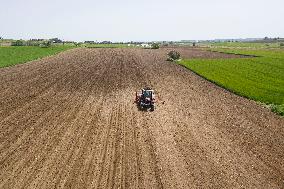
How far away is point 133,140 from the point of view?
19938mm

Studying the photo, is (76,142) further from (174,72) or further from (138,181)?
(174,72)

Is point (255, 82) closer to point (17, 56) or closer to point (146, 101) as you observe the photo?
point (146, 101)

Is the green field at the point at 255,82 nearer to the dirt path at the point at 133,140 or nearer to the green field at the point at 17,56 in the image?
the dirt path at the point at 133,140

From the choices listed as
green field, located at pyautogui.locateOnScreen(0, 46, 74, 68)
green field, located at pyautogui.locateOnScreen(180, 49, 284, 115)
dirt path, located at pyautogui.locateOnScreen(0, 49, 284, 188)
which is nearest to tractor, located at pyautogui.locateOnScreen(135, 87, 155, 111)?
dirt path, located at pyautogui.locateOnScreen(0, 49, 284, 188)

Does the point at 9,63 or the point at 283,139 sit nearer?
the point at 283,139

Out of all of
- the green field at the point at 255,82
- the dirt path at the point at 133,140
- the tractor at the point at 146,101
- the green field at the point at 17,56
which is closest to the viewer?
the dirt path at the point at 133,140

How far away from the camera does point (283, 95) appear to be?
1235 inches

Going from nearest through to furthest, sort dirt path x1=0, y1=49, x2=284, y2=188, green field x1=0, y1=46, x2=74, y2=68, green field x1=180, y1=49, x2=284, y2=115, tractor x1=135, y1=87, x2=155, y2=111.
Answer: dirt path x1=0, y1=49, x2=284, y2=188
tractor x1=135, y1=87, x2=155, y2=111
green field x1=180, y1=49, x2=284, y2=115
green field x1=0, y1=46, x2=74, y2=68

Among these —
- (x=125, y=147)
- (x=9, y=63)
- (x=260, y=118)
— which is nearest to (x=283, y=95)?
(x=260, y=118)

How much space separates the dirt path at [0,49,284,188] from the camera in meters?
15.3

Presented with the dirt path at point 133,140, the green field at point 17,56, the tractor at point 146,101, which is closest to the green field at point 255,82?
the dirt path at point 133,140

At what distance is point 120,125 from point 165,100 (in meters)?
8.20

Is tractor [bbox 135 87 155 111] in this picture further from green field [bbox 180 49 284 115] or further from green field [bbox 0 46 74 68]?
green field [bbox 0 46 74 68]

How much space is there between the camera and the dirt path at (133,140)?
604 inches
